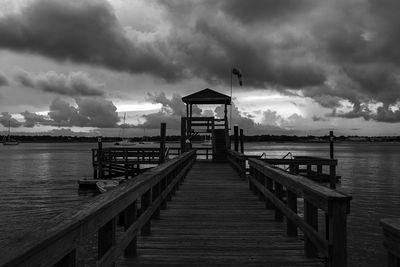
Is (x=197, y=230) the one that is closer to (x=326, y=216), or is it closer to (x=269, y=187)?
(x=269, y=187)

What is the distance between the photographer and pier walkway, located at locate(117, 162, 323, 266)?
4.38 meters

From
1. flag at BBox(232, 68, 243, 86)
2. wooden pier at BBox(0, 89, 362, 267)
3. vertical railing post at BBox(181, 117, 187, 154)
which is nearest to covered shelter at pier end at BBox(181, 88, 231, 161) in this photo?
vertical railing post at BBox(181, 117, 187, 154)

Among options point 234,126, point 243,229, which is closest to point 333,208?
point 243,229

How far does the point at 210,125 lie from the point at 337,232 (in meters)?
19.4

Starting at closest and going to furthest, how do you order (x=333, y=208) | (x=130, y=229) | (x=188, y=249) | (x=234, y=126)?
(x=333, y=208) → (x=130, y=229) → (x=188, y=249) → (x=234, y=126)

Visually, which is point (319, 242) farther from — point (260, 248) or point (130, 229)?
point (130, 229)

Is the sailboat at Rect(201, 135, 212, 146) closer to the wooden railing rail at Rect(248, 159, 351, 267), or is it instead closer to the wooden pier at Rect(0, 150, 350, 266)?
the wooden pier at Rect(0, 150, 350, 266)

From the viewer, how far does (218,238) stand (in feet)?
17.7

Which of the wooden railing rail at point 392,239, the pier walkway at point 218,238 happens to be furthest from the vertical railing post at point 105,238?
the wooden railing rail at point 392,239

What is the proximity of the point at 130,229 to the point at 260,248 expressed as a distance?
191 centimetres

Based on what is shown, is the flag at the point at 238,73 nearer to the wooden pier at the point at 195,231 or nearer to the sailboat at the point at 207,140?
the sailboat at the point at 207,140

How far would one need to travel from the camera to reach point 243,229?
5.92 metres

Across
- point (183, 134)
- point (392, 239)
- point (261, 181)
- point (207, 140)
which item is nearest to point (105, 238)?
point (392, 239)

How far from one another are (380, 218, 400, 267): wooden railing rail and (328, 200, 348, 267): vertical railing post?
977 mm
